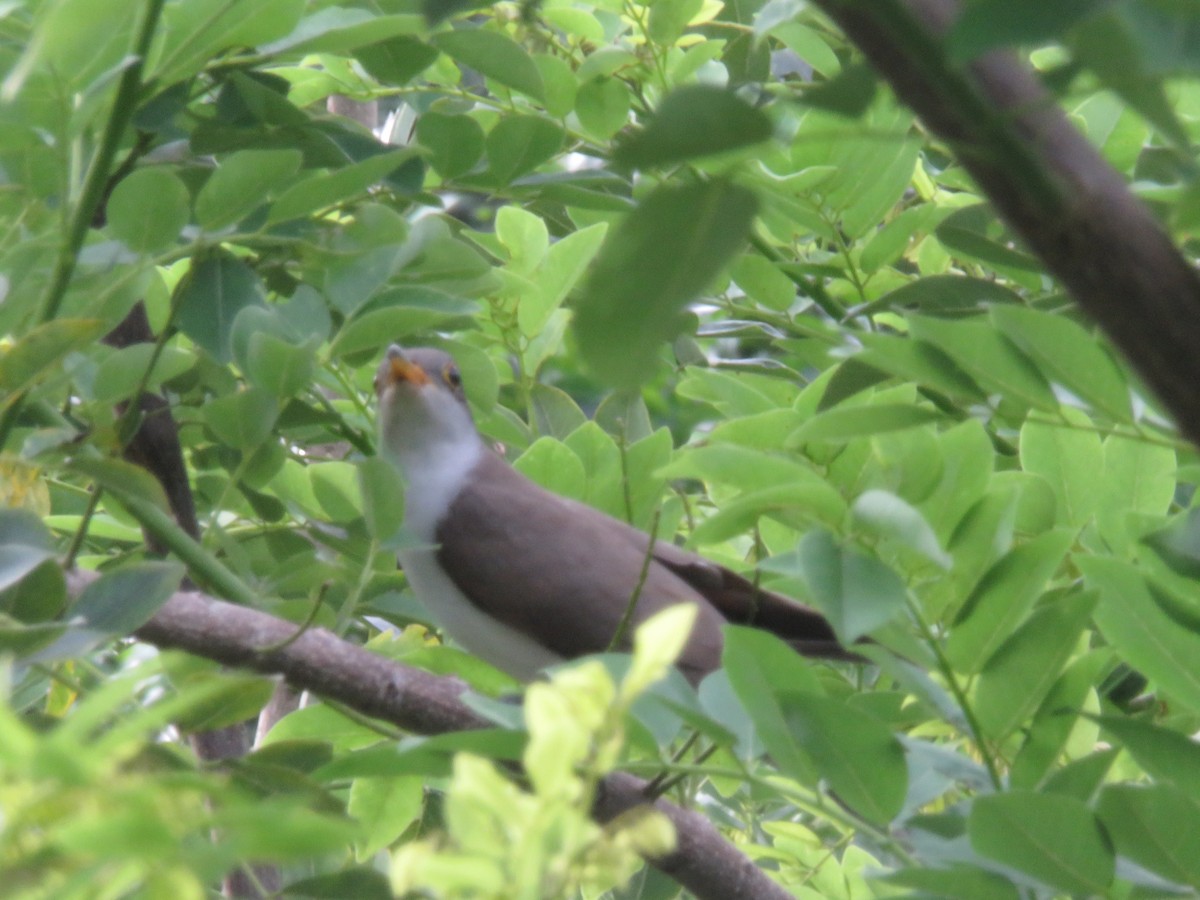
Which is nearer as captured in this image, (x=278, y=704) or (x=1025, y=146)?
(x=1025, y=146)

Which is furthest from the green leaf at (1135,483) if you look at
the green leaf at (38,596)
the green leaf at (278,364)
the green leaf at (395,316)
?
the green leaf at (38,596)

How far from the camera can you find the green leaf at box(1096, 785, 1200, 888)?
4.58 ft

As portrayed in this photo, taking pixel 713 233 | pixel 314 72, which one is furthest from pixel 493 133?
pixel 713 233

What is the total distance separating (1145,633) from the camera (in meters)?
1.60

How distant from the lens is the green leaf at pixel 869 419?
1481mm

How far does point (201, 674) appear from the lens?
1.59m

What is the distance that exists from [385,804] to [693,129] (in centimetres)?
190

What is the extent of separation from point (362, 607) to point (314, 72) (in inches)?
41.4

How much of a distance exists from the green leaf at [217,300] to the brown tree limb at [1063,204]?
1.72 m

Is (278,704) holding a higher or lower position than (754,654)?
lower

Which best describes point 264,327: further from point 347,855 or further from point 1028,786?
point 1028,786

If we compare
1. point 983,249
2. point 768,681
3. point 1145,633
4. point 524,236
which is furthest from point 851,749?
point 524,236

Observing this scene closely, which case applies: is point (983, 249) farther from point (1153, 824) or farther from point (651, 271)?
point (651, 271)

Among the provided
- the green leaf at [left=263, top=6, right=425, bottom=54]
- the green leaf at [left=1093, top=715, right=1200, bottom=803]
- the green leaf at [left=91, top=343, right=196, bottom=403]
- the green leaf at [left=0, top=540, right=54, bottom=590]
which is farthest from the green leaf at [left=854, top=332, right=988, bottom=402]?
the green leaf at [left=91, top=343, right=196, bottom=403]
